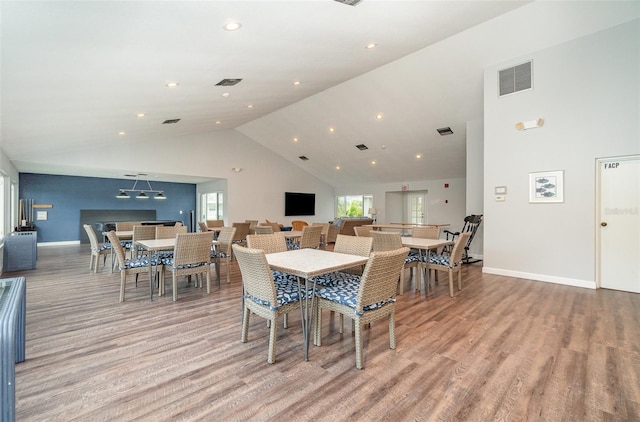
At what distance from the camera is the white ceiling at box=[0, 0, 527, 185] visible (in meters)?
2.41

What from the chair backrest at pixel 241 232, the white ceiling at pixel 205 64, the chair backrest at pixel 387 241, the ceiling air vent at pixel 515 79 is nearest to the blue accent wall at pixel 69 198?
the white ceiling at pixel 205 64

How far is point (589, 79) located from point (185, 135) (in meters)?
10.0

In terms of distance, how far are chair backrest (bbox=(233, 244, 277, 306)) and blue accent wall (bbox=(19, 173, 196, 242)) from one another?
446 inches

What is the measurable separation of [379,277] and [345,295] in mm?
352

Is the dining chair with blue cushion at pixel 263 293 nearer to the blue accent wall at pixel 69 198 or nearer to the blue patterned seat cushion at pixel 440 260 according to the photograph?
the blue patterned seat cushion at pixel 440 260

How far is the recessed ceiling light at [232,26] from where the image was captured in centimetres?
283

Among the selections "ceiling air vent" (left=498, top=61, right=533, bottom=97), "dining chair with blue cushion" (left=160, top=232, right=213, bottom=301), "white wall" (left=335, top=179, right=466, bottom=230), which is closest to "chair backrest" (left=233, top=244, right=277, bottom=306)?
"dining chair with blue cushion" (left=160, top=232, right=213, bottom=301)

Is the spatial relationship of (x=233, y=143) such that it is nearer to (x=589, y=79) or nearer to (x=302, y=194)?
(x=302, y=194)

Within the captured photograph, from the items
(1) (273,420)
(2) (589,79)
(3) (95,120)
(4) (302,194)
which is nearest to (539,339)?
(1) (273,420)

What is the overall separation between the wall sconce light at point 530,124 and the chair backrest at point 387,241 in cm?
318

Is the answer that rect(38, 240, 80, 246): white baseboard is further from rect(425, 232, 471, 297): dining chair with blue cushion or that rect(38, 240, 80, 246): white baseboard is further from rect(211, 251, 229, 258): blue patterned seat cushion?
rect(425, 232, 471, 297): dining chair with blue cushion

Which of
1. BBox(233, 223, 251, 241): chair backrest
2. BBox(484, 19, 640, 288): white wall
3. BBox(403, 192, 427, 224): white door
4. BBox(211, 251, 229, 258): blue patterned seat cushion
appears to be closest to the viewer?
BBox(484, 19, 640, 288): white wall

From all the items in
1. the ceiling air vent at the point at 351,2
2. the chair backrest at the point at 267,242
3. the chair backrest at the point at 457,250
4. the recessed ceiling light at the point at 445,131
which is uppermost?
the recessed ceiling light at the point at 445,131

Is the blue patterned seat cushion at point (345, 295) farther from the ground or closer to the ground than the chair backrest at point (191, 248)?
closer to the ground
